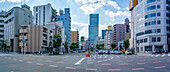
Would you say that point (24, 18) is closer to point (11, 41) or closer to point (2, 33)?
point (11, 41)

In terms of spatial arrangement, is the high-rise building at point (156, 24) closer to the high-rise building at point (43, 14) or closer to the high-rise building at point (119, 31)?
the high-rise building at point (43, 14)

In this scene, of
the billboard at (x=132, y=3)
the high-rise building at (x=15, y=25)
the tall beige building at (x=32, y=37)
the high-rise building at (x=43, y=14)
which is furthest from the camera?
the high-rise building at (x=43, y=14)

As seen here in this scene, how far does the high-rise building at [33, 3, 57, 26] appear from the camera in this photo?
10000 centimetres

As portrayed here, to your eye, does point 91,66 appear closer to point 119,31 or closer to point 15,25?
point 15,25

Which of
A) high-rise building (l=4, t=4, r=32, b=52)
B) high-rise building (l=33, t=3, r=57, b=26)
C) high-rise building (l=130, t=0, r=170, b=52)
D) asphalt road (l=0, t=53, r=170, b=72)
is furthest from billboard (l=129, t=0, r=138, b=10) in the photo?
asphalt road (l=0, t=53, r=170, b=72)

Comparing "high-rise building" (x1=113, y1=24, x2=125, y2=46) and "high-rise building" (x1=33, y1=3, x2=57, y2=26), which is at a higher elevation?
"high-rise building" (x1=33, y1=3, x2=57, y2=26)

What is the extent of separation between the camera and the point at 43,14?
103500 millimetres

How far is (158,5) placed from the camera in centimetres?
5391

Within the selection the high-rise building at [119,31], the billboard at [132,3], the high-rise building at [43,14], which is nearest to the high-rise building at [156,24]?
the billboard at [132,3]

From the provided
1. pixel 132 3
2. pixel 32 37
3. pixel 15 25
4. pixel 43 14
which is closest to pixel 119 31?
pixel 132 3

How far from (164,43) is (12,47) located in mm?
63314

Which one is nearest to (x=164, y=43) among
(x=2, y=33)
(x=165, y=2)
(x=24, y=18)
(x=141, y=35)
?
(x=141, y=35)

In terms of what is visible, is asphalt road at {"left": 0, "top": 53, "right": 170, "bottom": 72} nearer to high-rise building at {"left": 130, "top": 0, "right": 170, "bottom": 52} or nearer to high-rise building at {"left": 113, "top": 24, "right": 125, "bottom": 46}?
high-rise building at {"left": 130, "top": 0, "right": 170, "bottom": 52}

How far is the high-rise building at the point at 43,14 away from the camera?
10000 centimetres
